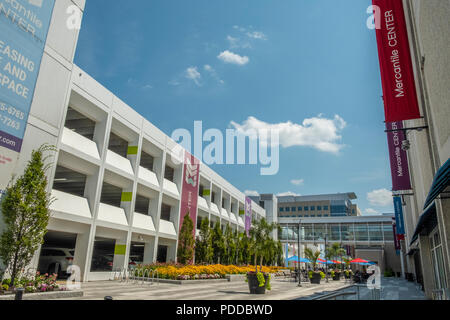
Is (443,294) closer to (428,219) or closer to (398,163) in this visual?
(428,219)

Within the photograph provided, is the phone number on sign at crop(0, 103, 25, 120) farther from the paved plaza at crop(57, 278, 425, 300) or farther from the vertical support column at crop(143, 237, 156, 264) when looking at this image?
the vertical support column at crop(143, 237, 156, 264)

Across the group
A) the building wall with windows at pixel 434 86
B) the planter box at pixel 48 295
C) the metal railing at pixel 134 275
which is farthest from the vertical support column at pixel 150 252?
the building wall with windows at pixel 434 86

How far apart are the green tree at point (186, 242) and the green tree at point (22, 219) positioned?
1759 cm

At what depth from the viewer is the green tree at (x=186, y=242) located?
29334 mm

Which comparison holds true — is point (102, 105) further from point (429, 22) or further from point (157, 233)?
point (429, 22)

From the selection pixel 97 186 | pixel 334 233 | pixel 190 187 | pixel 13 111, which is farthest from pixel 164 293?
pixel 334 233

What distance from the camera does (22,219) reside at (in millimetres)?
12305

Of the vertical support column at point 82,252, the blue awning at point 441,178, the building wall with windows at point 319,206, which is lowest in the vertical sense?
the vertical support column at point 82,252

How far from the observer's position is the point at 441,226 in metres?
10.3

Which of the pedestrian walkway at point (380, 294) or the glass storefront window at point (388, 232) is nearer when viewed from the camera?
the pedestrian walkway at point (380, 294)

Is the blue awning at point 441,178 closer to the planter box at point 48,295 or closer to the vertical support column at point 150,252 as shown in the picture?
the planter box at point 48,295

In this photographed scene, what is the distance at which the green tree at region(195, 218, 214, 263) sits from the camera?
3216 cm
